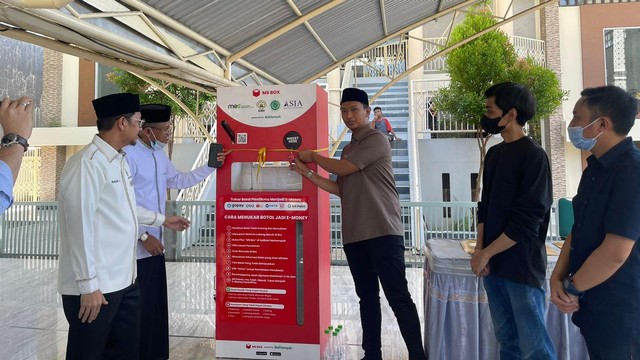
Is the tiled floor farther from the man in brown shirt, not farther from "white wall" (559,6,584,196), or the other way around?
"white wall" (559,6,584,196)

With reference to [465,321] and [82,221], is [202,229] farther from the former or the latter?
[465,321]

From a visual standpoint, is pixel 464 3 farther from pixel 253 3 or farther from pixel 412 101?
pixel 412 101

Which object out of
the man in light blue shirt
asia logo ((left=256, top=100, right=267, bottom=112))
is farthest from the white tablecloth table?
the man in light blue shirt

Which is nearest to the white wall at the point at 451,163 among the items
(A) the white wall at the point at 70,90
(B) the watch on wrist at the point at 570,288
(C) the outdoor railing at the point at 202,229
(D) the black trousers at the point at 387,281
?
(C) the outdoor railing at the point at 202,229

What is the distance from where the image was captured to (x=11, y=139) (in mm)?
1357

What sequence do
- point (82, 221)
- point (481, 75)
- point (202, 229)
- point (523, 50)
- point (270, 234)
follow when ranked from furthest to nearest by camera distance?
1. point (523, 50)
2. point (481, 75)
3. point (202, 229)
4. point (270, 234)
5. point (82, 221)

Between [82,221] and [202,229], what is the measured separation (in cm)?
549

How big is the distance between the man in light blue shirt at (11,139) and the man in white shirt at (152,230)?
1.15 m

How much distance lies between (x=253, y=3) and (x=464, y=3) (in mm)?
3265

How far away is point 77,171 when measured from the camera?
1.92 metres

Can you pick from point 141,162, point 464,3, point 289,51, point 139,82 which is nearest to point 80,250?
point 141,162

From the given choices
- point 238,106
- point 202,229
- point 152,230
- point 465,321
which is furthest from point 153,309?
point 202,229

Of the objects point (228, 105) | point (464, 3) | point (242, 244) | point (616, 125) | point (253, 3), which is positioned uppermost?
point (464, 3)

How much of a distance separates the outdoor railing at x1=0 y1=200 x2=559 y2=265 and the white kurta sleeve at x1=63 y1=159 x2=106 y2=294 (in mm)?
4617
